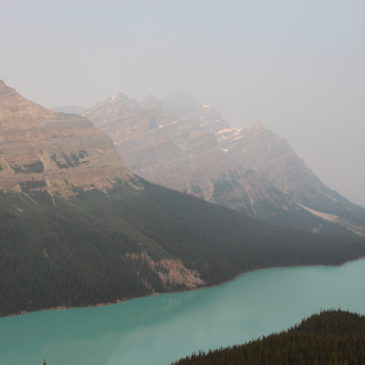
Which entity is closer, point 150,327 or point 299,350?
point 299,350

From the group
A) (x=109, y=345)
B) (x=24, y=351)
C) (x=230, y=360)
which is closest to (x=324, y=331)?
(x=230, y=360)

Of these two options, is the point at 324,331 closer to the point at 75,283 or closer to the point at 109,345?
the point at 109,345

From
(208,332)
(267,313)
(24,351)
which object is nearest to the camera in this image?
(24,351)

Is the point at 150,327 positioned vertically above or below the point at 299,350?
above

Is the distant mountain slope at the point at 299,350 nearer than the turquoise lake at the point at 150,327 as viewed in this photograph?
Yes

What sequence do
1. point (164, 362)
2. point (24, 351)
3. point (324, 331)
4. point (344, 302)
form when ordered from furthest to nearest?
point (344, 302), point (24, 351), point (164, 362), point (324, 331)
